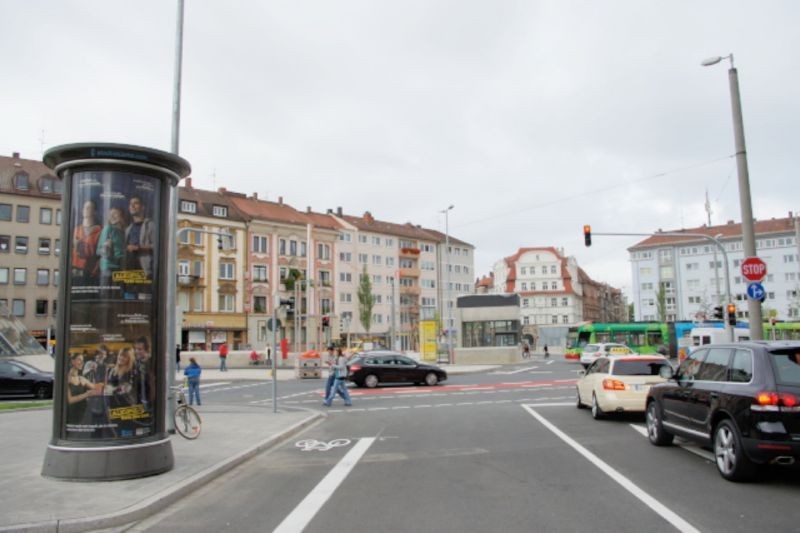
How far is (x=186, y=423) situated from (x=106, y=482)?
4004 mm

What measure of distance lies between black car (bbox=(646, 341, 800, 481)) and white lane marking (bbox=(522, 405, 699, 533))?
1.23 m

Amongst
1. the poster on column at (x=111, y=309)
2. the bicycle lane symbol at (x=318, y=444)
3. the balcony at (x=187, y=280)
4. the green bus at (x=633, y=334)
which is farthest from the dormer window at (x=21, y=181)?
the poster on column at (x=111, y=309)

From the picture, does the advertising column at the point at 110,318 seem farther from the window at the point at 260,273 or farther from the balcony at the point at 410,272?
the balcony at the point at 410,272

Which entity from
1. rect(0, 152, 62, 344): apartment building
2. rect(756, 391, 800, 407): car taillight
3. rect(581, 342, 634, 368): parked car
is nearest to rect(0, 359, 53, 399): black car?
rect(756, 391, 800, 407): car taillight

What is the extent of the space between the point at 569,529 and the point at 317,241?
248 feet

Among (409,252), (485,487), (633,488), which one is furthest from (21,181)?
(633,488)

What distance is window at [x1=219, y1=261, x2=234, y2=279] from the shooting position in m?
69.8

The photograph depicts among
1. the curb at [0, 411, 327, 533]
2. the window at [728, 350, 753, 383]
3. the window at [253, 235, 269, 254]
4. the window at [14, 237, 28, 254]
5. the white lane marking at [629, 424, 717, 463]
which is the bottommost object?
the white lane marking at [629, 424, 717, 463]

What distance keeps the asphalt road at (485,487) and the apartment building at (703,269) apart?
89.8 m

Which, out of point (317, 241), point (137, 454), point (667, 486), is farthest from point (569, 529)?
point (317, 241)

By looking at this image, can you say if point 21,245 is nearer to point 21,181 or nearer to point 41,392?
point 21,181

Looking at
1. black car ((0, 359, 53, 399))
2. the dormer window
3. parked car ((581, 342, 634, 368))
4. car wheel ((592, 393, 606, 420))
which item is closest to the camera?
car wheel ((592, 393, 606, 420))

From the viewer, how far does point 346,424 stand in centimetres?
1541

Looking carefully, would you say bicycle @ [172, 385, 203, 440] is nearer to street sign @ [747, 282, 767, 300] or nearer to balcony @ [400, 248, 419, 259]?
street sign @ [747, 282, 767, 300]
